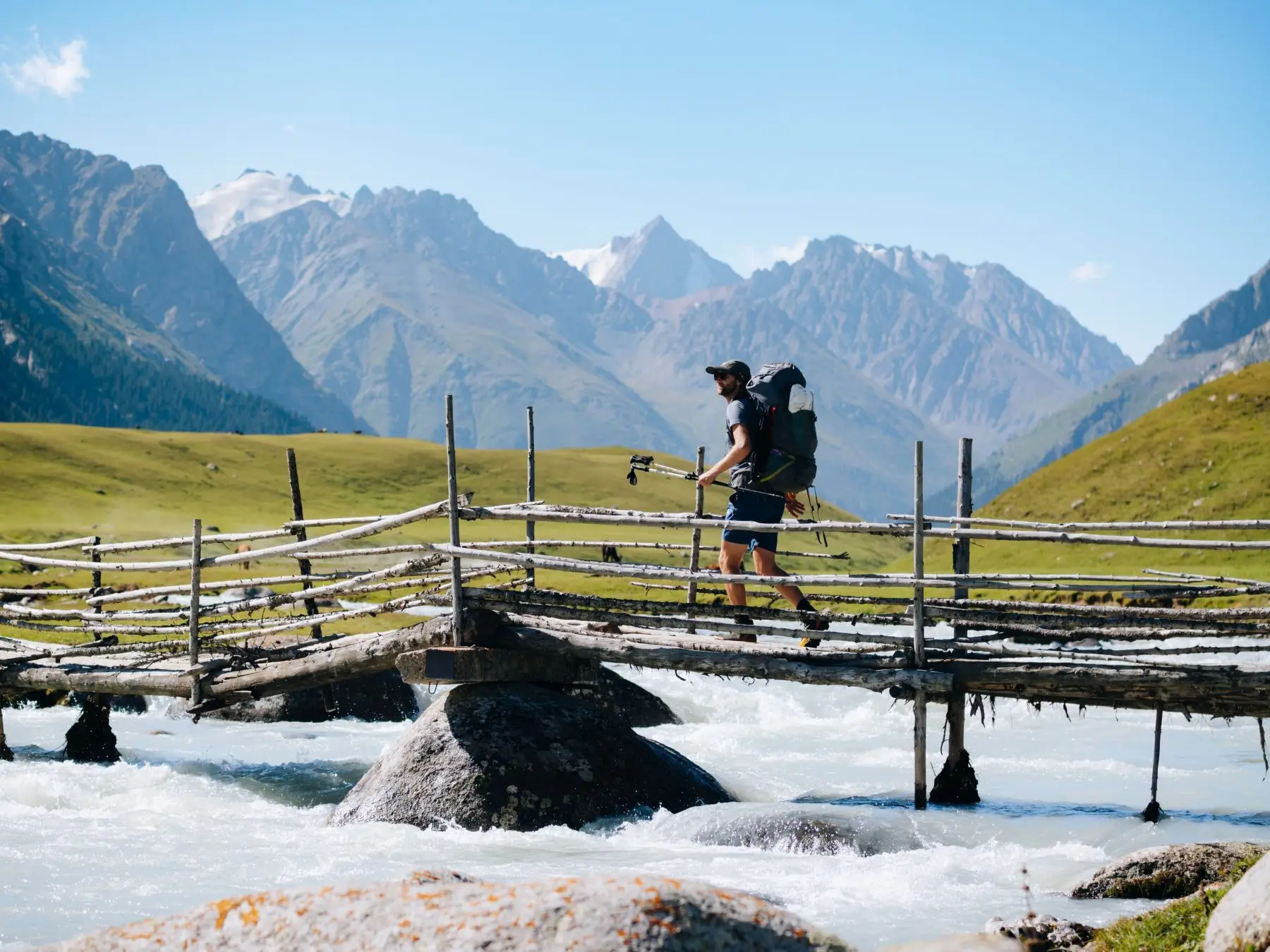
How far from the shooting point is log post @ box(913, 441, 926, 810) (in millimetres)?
11906

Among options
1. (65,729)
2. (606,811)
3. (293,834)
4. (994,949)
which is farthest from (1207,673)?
(65,729)

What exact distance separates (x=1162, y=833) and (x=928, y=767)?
521cm

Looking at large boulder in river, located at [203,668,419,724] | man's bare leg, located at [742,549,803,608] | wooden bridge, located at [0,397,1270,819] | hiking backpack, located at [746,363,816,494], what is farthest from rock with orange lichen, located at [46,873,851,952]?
large boulder in river, located at [203,668,419,724]

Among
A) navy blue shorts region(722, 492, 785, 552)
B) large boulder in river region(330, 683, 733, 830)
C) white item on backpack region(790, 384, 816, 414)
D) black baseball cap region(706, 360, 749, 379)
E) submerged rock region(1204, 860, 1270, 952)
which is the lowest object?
large boulder in river region(330, 683, 733, 830)

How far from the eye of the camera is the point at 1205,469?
50.8m

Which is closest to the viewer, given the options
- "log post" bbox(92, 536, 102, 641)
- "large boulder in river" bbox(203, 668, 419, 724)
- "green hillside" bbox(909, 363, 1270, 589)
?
"large boulder in river" bbox(203, 668, 419, 724)

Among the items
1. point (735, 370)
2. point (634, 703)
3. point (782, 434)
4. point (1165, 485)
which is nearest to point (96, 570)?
point (634, 703)

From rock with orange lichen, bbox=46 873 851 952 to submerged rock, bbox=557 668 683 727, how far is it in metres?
12.9

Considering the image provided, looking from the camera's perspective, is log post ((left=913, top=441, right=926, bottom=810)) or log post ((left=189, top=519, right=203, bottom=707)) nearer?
log post ((left=913, top=441, right=926, bottom=810))

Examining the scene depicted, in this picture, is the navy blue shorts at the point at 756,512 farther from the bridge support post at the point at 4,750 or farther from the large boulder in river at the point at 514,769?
the bridge support post at the point at 4,750

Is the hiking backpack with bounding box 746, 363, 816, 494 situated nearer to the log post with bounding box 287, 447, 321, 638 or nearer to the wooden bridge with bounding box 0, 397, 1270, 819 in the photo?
the wooden bridge with bounding box 0, 397, 1270, 819

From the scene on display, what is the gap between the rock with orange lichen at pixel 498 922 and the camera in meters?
5.25

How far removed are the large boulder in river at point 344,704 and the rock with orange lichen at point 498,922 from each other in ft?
50.8

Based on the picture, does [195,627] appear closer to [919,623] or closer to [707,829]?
[707,829]
